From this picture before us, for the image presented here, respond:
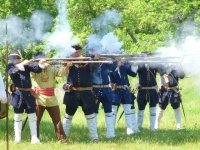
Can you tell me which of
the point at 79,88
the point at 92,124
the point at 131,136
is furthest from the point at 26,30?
the point at 131,136

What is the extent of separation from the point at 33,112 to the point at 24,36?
8.06 ft

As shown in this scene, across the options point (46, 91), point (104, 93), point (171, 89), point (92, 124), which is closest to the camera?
point (46, 91)

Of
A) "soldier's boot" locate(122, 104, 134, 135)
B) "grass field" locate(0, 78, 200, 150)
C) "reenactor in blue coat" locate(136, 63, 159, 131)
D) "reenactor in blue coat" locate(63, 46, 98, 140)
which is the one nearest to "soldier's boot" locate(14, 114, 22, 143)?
"grass field" locate(0, 78, 200, 150)

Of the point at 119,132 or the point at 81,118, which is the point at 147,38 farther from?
the point at 119,132

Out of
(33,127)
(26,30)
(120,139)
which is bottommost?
(120,139)

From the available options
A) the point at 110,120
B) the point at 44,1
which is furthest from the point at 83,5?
the point at 110,120

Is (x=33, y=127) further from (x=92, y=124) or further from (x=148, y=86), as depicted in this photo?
(x=148, y=86)

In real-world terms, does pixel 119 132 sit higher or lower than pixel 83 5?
lower

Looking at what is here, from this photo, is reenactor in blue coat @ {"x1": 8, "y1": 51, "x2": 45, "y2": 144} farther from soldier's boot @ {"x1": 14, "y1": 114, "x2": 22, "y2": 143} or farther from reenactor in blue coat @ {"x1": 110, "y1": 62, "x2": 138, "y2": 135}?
reenactor in blue coat @ {"x1": 110, "y1": 62, "x2": 138, "y2": 135}

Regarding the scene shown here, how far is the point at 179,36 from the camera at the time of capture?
2089 centimetres

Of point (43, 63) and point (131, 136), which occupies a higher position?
point (43, 63)

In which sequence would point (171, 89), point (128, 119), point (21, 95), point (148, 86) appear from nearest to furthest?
point (21, 95), point (128, 119), point (148, 86), point (171, 89)

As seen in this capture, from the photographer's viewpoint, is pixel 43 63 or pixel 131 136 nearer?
pixel 43 63

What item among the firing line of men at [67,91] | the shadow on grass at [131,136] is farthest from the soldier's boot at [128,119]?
the shadow on grass at [131,136]
